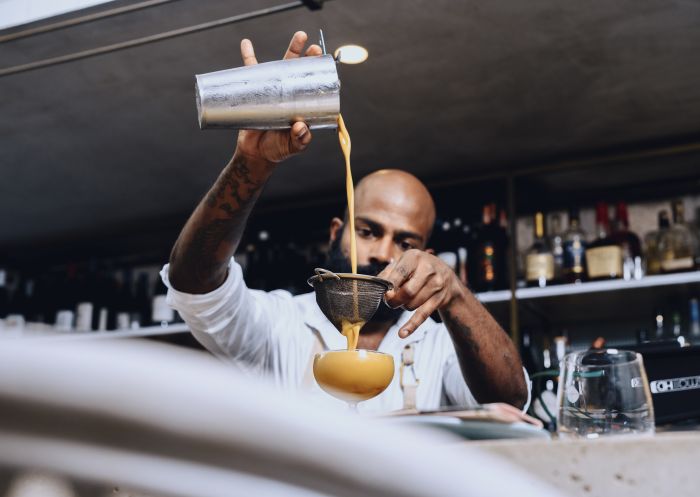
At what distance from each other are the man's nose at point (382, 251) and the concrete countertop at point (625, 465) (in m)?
1.55

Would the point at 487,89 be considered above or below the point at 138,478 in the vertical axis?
above

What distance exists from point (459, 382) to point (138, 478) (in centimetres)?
192

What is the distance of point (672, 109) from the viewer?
2.78 metres

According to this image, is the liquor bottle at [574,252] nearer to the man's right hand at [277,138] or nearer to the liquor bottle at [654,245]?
the liquor bottle at [654,245]

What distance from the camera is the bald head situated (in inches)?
92.5

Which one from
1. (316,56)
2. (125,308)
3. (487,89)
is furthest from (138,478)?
(125,308)

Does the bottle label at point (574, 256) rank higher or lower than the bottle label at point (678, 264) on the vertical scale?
higher

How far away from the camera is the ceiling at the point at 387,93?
227 centimetres

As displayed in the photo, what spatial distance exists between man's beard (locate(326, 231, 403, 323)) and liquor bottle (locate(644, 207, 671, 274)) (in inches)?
46.3

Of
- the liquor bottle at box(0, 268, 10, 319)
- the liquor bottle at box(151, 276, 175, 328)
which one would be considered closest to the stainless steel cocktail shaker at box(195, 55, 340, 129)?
the liquor bottle at box(151, 276, 175, 328)

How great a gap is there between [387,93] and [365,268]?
2.26 feet

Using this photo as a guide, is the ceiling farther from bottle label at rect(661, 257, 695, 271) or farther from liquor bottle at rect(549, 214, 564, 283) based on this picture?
bottle label at rect(661, 257, 695, 271)

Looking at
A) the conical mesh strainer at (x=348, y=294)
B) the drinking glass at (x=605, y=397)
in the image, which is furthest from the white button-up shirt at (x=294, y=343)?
the drinking glass at (x=605, y=397)

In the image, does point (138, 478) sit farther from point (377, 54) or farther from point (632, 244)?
point (632, 244)
